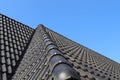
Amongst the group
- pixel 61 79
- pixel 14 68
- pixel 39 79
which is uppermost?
pixel 61 79

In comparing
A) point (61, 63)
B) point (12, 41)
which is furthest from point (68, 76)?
point (12, 41)

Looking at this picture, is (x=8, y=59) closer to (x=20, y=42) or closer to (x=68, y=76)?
(x=20, y=42)

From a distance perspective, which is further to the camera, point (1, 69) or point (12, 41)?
point (12, 41)

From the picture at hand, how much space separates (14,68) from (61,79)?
4.36 metres

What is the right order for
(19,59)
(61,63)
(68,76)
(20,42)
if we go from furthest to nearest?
(20,42) < (19,59) < (61,63) < (68,76)

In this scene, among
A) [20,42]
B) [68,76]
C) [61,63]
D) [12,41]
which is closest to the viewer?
[68,76]

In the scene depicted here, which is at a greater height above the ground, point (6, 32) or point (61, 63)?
point (61, 63)

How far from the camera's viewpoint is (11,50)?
26.9 ft

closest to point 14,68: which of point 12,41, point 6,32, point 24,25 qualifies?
point 12,41

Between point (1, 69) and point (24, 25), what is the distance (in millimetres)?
8079

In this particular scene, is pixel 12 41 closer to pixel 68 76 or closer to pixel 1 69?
pixel 1 69

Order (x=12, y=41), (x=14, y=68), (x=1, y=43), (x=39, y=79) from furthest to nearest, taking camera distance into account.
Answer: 1. (x=12, y=41)
2. (x=1, y=43)
3. (x=14, y=68)
4. (x=39, y=79)

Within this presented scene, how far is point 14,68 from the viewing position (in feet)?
22.3

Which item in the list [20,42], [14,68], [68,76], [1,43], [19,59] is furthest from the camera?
[20,42]
